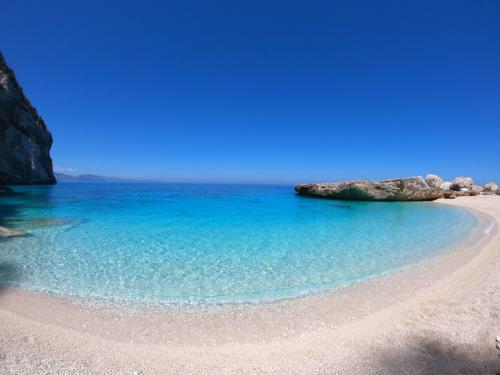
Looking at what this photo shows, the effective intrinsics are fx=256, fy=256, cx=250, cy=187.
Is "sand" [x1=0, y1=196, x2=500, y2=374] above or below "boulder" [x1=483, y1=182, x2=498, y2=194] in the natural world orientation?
below

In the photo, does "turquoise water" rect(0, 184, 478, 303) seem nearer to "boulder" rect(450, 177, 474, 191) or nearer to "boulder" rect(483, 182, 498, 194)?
"boulder" rect(450, 177, 474, 191)

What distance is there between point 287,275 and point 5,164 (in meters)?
57.0

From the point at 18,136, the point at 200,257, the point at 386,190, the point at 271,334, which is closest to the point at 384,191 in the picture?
the point at 386,190

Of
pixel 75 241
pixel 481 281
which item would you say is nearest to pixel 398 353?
pixel 481 281

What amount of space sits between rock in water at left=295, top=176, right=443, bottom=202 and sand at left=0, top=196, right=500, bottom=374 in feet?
97.4

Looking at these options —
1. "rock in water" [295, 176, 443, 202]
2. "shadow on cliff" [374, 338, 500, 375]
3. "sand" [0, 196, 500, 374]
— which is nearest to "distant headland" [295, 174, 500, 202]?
"rock in water" [295, 176, 443, 202]

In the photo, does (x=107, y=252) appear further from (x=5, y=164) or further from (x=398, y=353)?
(x=5, y=164)

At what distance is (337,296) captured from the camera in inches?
234

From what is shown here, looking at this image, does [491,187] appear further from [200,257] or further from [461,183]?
[200,257]

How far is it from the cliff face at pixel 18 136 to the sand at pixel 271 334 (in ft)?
173

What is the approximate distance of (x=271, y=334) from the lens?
441 cm

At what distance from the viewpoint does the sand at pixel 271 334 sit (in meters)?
3.48

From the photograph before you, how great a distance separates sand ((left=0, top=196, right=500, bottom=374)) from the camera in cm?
348

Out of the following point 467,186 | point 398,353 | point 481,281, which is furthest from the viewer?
point 467,186
